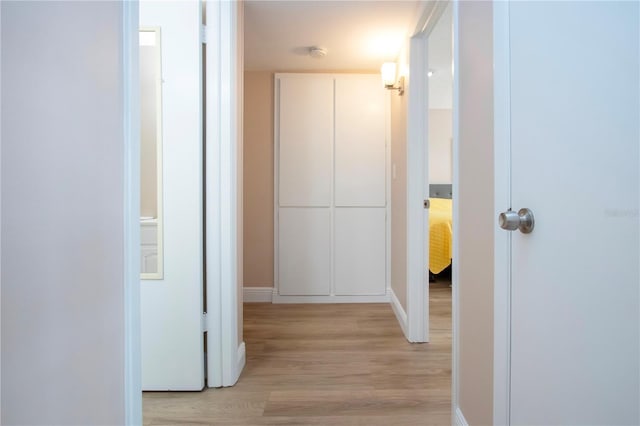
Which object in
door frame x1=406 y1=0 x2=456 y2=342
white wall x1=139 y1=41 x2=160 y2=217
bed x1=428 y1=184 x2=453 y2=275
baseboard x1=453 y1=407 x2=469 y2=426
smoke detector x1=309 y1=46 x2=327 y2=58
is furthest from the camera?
bed x1=428 y1=184 x2=453 y2=275

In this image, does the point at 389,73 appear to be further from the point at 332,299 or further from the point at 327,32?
the point at 332,299

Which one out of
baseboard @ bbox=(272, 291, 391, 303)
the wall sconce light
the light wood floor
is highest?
the wall sconce light

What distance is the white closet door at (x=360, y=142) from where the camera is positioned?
11.2ft

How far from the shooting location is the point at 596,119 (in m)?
0.65

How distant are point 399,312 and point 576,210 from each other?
7.67ft

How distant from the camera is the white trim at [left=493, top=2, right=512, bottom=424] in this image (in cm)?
98

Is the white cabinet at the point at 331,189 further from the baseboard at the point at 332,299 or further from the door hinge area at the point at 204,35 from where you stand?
the door hinge area at the point at 204,35

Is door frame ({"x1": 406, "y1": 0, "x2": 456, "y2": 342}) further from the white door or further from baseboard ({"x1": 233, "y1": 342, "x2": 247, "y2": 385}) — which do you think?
the white door

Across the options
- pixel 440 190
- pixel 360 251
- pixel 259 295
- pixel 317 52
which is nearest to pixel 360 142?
pixel 317 52

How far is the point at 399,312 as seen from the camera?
2.89 metres

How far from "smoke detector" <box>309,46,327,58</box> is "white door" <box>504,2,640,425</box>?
2.20 meters

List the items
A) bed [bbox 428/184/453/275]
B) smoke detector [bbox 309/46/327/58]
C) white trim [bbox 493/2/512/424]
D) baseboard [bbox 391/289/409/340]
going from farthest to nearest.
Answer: bed [bbox 428/184/453/275] < smoke detector [bbox 309/46/327/58] < baseboard [bbox 391/289/409/340] < white trim [bbox 493/2/512/424]

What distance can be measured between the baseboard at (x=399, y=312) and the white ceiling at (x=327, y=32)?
211 cm

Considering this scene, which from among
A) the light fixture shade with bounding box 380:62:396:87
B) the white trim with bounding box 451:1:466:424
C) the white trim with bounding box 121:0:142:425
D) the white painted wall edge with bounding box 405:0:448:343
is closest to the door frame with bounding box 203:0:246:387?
the white trim with bounding box 121:0:142:425
